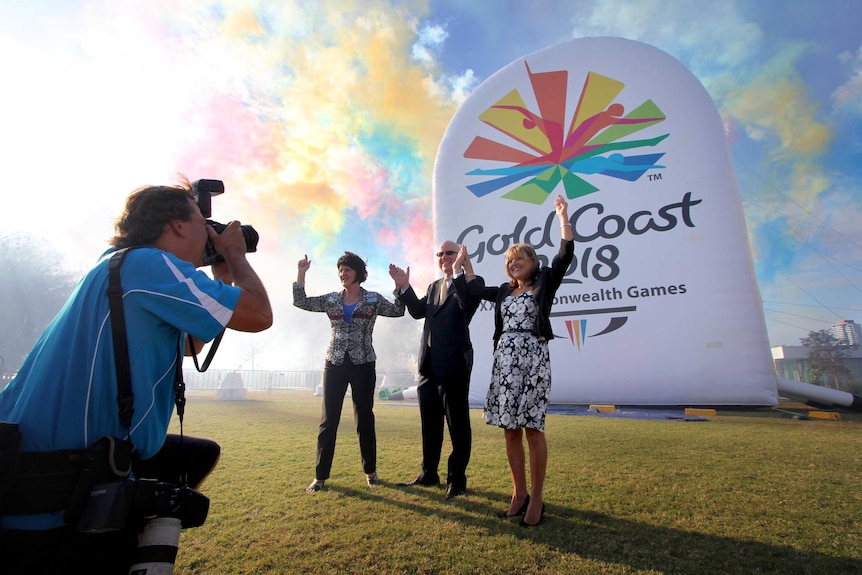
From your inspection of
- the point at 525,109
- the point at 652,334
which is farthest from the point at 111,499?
the point at 525,109

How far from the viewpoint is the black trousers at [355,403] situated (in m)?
3.57

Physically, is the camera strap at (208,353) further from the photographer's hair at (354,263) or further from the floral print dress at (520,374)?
the photographer's hair at (354,263)

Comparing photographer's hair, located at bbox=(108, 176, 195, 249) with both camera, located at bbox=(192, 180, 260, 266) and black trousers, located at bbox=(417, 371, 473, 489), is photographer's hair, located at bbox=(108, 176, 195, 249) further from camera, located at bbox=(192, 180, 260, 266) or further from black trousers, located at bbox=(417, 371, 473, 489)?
black trousers, located at bbox=(417, 371, 473, 489)

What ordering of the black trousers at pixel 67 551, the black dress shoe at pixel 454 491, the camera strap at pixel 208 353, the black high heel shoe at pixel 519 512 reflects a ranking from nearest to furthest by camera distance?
the black trousers at pixel 67 551
the camera strap at pixel 208 353
the black high heel shoe at pixel 519 512
the black dress shoe at pixel 454 491

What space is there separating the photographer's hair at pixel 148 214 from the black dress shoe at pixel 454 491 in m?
2.51

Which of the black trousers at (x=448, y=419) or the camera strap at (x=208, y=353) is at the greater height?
the camera strap at (x=208, y=353)

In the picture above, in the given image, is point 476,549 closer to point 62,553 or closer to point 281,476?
point 62,553

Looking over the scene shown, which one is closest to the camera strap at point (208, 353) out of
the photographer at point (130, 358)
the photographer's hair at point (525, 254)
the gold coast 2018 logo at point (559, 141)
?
the photographer at point (130, 358)

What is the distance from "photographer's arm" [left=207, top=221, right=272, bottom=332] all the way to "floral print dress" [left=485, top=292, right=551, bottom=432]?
5.73 feet

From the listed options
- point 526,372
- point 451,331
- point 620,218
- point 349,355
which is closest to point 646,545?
point 526,372

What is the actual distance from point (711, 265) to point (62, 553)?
10.5 metres

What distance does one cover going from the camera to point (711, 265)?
8.91 m

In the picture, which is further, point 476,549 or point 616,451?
point 616,451

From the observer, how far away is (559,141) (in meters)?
11.1
